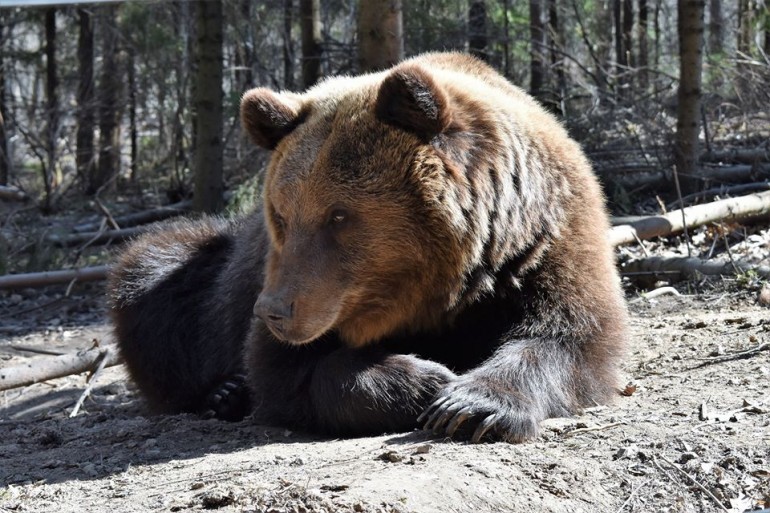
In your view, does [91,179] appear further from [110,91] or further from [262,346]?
[262,346]

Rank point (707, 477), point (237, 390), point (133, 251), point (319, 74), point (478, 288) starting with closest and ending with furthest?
point (707, 477), point (478, 288), point (237, 390), point (133, 251), point (319, 74)

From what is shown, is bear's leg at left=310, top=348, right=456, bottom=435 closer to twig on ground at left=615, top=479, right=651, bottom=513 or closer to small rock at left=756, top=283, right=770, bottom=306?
twig on ground at left=615, top=479, right=651, bottom=513

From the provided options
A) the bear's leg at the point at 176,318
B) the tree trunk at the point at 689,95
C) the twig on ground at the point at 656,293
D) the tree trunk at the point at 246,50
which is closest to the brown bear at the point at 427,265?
the bear's leg at the point at 176,318

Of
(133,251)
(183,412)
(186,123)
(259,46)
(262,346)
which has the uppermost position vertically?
(259,46)

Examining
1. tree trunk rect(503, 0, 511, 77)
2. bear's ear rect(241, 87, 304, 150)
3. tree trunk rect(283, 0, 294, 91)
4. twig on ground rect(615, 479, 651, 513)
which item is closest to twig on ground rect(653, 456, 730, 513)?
twig on ground rect(615, 479, 651, 513)

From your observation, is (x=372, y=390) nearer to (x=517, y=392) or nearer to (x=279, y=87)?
(x=517, y=392)

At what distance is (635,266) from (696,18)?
11.0 ft

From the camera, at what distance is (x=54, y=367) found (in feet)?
23.7

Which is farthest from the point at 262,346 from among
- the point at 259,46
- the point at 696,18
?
the point at 259,46

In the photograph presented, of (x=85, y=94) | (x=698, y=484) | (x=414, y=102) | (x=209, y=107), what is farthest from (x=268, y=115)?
(x=85, y=94)

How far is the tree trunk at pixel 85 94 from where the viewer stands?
16.9 metres

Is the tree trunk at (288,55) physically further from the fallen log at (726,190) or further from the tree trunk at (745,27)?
the tree trunk at (745,27)

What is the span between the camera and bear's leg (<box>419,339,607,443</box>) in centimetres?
409

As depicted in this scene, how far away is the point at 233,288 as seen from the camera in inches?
244
